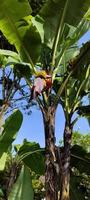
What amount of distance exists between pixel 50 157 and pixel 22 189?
0.47 meters

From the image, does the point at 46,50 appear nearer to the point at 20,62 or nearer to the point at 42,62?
the point at 42,62

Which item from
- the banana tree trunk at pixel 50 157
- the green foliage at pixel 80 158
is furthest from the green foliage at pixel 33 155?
the banana tree trunk at pixel 50 157

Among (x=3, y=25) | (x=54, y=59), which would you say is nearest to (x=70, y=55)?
(x=54, y=59)

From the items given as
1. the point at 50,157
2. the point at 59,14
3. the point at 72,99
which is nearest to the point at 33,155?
the point at 72,99

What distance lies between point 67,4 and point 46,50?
690 millimetres

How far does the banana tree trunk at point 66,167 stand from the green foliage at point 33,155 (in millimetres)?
516

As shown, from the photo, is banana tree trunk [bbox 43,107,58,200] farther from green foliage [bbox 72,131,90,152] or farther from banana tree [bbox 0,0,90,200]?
green foliage [bbox 72,131,90,152]

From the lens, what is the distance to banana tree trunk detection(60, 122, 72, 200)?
435 cm

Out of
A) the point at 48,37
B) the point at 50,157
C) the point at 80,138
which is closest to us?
the point at 50,157

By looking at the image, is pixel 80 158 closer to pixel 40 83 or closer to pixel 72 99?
pixel 72 99

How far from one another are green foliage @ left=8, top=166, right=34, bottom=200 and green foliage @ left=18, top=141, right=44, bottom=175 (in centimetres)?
44

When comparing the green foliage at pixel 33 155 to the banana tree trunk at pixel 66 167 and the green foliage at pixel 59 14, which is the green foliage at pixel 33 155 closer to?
the banana tree trunk at pixel 66 167

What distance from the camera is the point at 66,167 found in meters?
4.48

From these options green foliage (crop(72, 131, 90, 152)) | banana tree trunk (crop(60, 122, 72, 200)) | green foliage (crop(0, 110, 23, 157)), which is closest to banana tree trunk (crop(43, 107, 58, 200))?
banana tree trunk (crop(60, 122, 72, 200))
